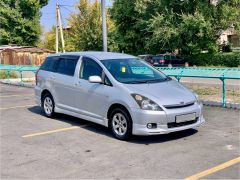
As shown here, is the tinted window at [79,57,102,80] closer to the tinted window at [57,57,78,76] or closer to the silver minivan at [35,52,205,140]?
the silver minivan at [35,52,205,140]

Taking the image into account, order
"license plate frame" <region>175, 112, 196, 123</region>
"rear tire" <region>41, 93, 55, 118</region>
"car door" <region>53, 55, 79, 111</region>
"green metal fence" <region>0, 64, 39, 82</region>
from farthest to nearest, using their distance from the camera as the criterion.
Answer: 1. "green metal fence" <region>0, 64, 39, 82</region>
2. "rear tire" <region>41, 93, 55, 118</region>
3. "car door" <region>53, 55, 79, 111</region>
4. "license plate frame" <region>175, 112, 196, 123</region>

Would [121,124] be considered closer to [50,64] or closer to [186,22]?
[50,64]

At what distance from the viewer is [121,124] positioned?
6.88m

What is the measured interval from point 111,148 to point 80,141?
80cm

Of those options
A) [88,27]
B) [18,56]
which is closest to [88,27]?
[88,27]

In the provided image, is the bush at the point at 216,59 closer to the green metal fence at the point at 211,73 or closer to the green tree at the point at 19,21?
the green metal fence at the point at 211,73

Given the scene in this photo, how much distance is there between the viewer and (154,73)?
26.1 ft

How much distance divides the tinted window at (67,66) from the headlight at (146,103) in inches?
91.5

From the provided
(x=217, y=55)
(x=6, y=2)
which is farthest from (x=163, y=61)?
(x=6, y=2)

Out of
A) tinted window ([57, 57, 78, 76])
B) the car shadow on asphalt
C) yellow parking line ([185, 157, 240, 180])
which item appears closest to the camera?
yellow parking line ([185, 157, 240, 180])

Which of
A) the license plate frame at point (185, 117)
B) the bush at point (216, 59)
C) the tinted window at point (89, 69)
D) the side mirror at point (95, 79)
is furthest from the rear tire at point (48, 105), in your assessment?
the bush at point (216, 59)

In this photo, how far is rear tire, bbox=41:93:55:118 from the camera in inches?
358

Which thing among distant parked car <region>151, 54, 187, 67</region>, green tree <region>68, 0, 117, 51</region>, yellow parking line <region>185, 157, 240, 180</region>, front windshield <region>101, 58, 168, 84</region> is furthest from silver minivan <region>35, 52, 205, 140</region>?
green tree <region>68, 0, 117, 51</region>

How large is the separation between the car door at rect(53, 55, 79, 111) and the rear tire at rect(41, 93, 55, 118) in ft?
0.93
